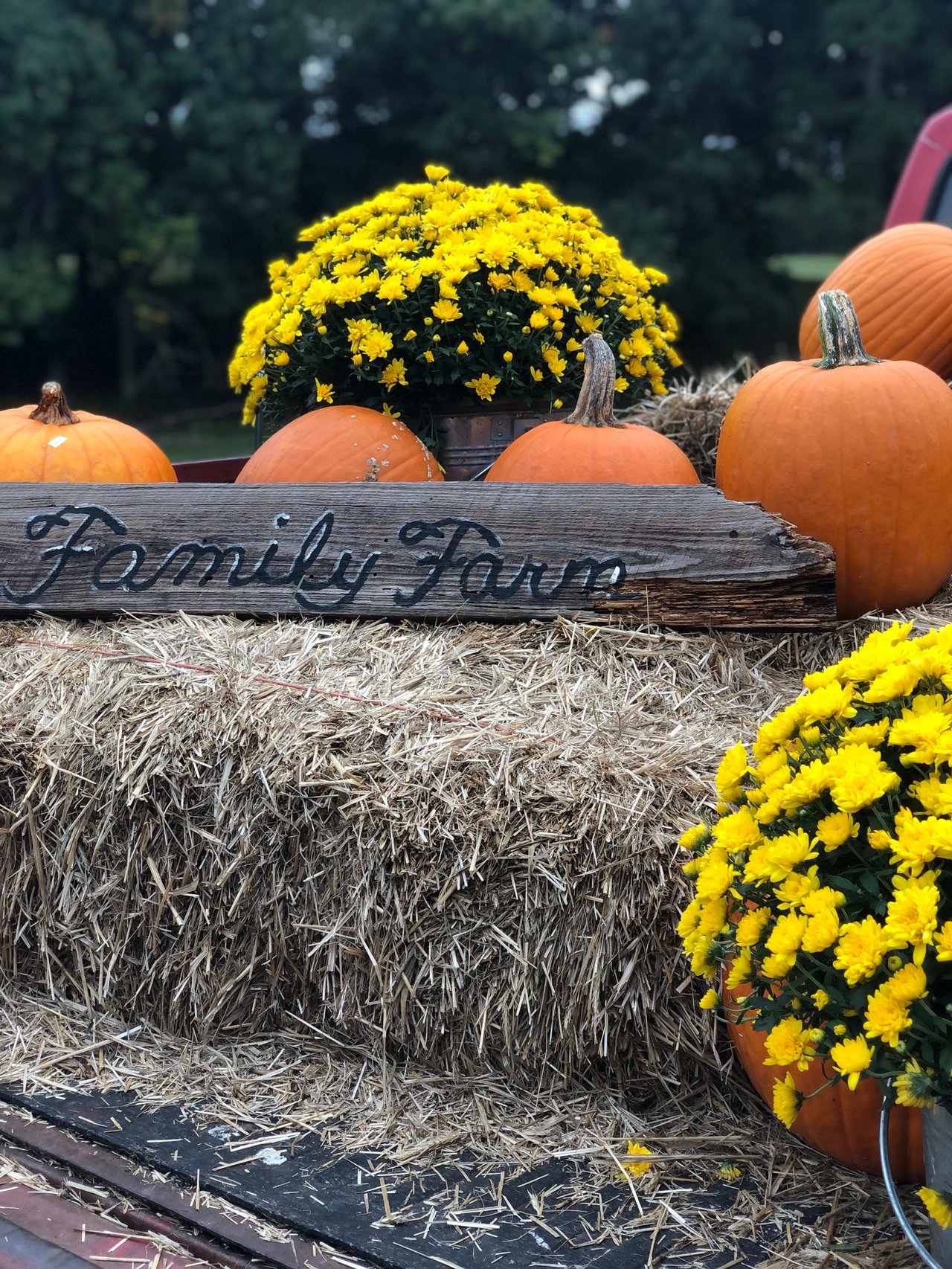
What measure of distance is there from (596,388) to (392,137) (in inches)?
598

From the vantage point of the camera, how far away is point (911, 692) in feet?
4.82

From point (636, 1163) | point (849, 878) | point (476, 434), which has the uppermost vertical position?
point (476, 434)

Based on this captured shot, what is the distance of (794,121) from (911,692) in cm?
1808

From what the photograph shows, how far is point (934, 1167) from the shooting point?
53.9 inches

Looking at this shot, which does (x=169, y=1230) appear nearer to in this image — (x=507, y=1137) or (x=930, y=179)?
(x=507, y=1137)

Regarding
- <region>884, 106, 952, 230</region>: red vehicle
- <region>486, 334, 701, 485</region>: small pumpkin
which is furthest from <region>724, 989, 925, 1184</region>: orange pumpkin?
<region>884, 106, 952, 230</region>: red vehicle

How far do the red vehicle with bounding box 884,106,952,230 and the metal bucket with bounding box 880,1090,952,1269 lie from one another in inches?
222

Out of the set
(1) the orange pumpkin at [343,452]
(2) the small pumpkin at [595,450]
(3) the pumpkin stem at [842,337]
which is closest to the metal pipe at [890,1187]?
(2) the small pumpkin at [595,450]

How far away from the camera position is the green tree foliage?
13797 millimetres

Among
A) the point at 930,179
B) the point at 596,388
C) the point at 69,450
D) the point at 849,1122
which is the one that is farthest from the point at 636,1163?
the point at 930,179

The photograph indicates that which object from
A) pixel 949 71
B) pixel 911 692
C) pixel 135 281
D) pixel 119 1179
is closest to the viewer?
pixel 911 692

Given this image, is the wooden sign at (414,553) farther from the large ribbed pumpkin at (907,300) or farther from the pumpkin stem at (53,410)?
the large ribbed pumpkin at (907,300)

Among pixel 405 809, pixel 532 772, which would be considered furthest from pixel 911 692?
pixel 405 809

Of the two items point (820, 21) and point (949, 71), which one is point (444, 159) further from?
point (949, 71)
